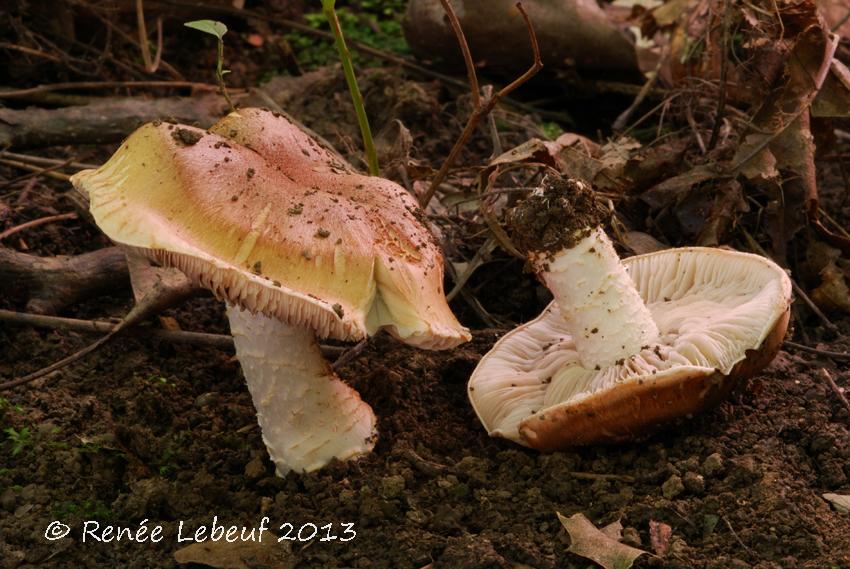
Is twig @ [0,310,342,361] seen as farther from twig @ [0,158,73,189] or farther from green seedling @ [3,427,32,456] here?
twig @ [0,158,73,189]

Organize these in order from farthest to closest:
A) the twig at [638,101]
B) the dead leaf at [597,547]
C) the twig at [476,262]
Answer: the twig at [638,101], the twig at [476,262], the dead leaf at [597,547]

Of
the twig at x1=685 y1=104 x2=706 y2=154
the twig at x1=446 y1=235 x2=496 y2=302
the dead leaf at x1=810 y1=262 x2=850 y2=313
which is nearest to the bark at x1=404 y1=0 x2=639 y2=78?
the twig at x1=685 y1=104 x2=706 y2=154

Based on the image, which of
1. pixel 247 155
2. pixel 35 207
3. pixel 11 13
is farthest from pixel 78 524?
pixel 11 13

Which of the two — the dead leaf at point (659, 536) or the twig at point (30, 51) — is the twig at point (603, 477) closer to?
the dead leaf at point (659, 536)

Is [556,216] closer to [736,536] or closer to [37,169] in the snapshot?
[736,536]

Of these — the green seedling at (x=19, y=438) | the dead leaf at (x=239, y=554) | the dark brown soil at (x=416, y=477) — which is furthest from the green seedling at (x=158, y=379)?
the dead leaf at (x=239, y=554)

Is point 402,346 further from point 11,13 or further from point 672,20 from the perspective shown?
point 11,13
